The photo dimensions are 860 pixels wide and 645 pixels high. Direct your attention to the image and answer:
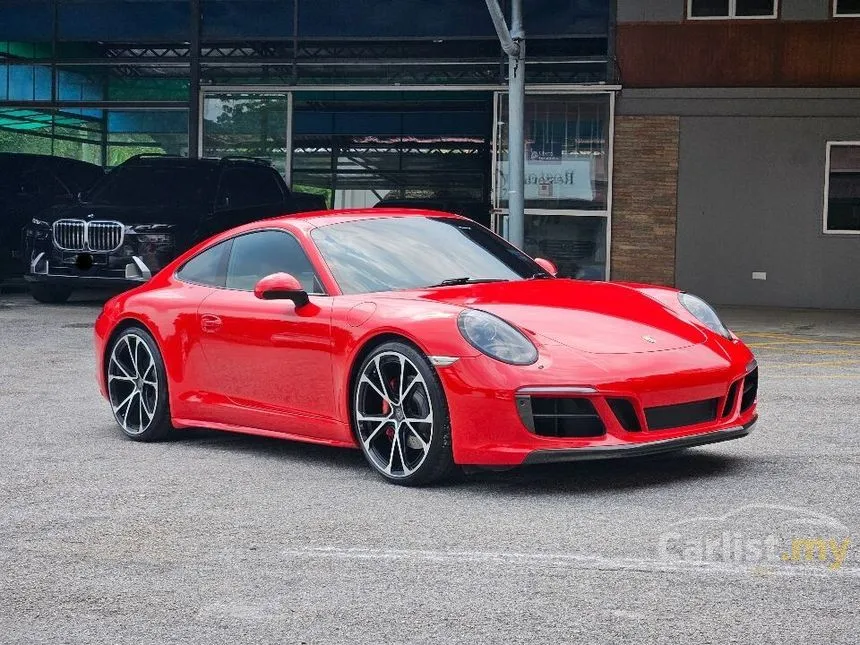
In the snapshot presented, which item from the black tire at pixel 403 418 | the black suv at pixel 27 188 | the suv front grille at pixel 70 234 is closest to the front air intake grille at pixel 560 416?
the black tire at pixel 403 418

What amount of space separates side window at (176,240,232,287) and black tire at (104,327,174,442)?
406 mm

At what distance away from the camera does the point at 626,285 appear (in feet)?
27.0

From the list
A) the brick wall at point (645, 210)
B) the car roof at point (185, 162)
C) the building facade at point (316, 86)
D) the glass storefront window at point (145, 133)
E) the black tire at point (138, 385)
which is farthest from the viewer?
the glass storefront window at point (145, 133)

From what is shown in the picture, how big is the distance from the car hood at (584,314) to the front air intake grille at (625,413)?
0.26 meters

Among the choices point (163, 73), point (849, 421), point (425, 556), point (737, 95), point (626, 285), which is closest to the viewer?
point (425, 556)

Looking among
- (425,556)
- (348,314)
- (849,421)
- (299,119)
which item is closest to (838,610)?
(425,556)

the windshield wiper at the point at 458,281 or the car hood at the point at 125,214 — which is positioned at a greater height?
the car hood at the point at 125,214

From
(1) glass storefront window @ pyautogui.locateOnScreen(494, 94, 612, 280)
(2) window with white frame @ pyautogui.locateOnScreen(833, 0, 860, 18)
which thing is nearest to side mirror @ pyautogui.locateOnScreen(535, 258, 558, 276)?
(1) glass storefront window @ pyautogui.locateOnScreen(494, 94, 612, 280)

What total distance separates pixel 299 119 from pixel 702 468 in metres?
18.7

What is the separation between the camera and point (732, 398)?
7.39 metres

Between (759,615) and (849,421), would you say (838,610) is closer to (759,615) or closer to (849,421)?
(759,615)

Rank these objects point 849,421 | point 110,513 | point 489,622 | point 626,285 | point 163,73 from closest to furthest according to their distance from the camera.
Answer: point 489,622, point 110,513, point 626,285, point 849,421, point 163,73

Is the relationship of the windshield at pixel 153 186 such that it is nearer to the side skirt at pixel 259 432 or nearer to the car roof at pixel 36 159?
the car roof at pixel 36 159

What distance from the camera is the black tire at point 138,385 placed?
8.81m
